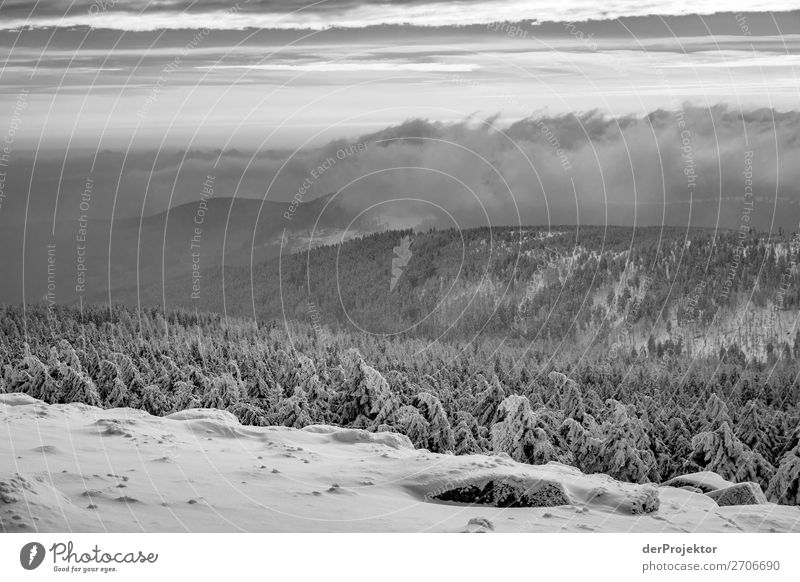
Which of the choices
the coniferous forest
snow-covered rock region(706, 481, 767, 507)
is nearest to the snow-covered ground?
snow-covered rock region(706, 481, 767, 507)

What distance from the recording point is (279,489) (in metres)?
20.8

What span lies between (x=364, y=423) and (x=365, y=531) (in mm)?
6982

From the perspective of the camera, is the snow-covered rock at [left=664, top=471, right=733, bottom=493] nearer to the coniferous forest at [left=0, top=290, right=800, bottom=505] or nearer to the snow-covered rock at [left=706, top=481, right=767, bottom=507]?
the snow-covered rock at [left=706, top=481, right=767, bottom=507]

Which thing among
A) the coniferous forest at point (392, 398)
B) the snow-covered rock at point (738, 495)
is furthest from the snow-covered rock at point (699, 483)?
the coniferous forest at point (392, 398)

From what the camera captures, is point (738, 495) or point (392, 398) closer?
point (738, 495)
